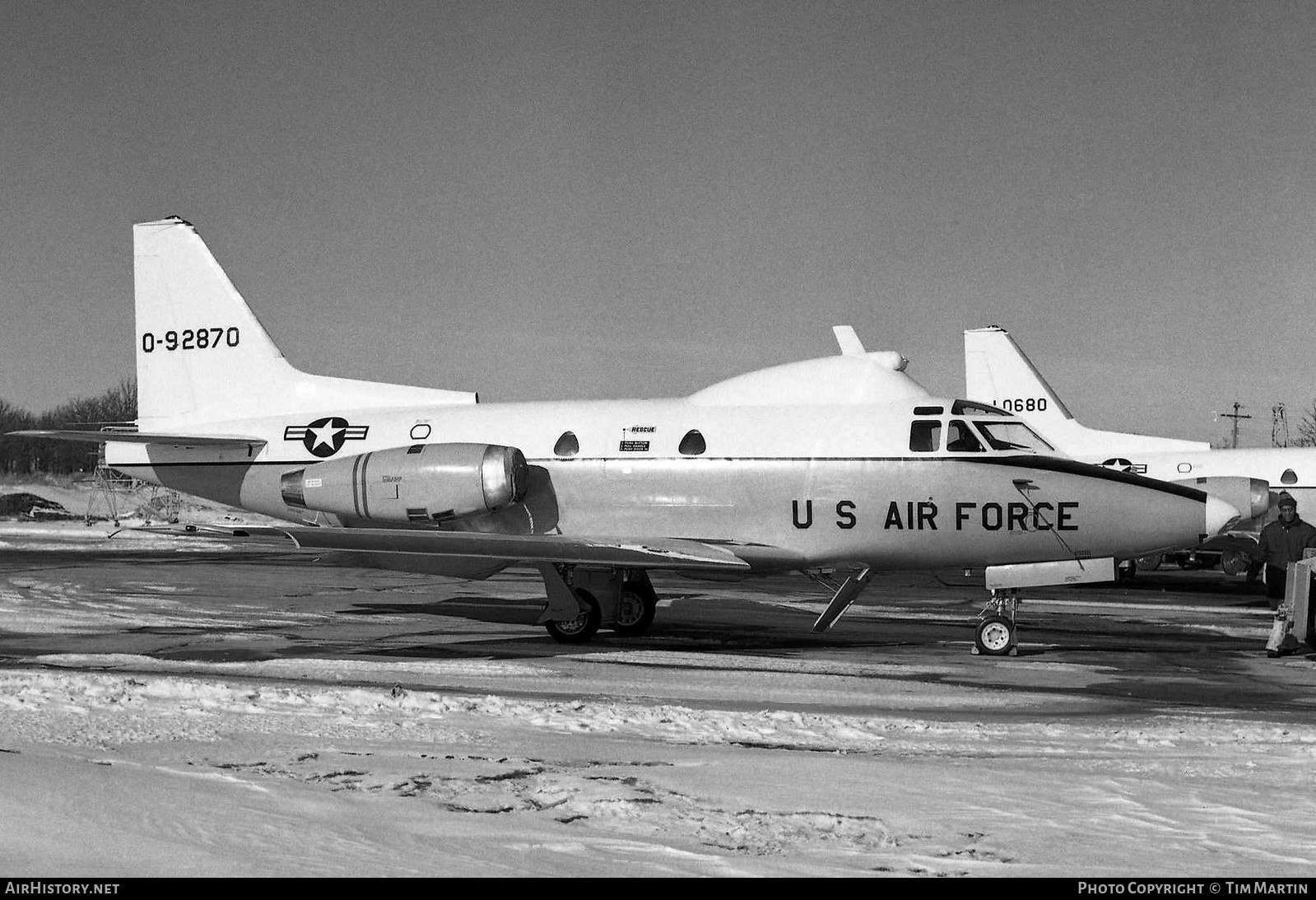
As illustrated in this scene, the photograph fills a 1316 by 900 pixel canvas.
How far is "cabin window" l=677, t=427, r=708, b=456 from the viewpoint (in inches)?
672

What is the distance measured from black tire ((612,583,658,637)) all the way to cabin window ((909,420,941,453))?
414 centimetres

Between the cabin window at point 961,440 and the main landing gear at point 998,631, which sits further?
the cabin window at point 961,440

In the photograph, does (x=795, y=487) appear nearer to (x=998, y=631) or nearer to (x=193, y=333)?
(x=998, y=631)

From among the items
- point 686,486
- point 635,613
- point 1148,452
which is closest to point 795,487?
point 686,486

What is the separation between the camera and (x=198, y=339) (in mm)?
20922

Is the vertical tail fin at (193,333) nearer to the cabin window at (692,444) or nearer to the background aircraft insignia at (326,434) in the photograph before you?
the background aircraft insignia at (326,434)

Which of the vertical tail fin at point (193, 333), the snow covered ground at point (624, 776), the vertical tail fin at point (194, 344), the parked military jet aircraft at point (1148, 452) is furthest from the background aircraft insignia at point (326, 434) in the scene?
the parked military jet aircraft at point (1148, 452)

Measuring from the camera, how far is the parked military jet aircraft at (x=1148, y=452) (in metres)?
27.3

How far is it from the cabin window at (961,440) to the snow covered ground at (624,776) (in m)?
3.92

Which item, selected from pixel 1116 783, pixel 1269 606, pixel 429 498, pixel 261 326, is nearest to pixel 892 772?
pixel 1116 783

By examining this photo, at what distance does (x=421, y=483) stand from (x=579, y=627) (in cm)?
301

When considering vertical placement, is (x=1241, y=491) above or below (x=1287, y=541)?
above

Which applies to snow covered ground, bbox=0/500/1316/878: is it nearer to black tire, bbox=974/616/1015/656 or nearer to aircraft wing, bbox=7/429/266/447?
black tire, bbox=974/616/1015/656

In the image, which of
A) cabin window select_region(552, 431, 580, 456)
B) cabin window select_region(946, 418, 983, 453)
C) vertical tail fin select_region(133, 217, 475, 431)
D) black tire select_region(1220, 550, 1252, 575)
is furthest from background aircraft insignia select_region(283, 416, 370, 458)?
black tire select_region(1220, 550, 1252, 575)
